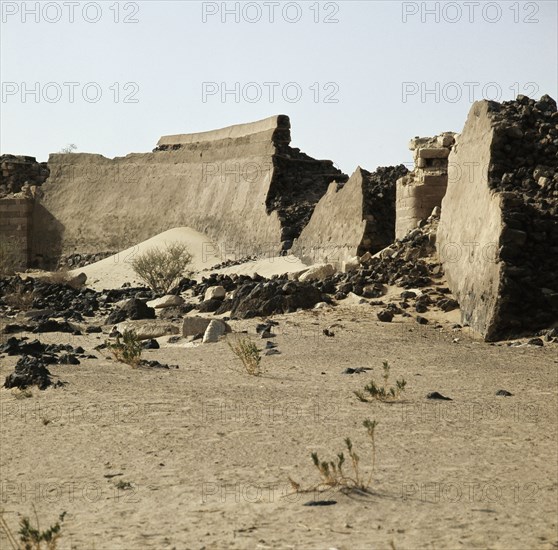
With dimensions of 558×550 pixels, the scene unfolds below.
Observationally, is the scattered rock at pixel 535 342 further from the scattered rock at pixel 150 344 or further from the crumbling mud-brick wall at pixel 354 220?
the crumbling mud-brick wall at pixel 354 220

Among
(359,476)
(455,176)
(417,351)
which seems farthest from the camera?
(455,176)

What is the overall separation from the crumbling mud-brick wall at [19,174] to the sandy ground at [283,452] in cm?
2495

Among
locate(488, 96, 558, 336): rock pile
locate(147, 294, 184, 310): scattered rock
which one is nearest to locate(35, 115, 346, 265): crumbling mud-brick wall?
locate(147, 294, 184, 310): scattered rock

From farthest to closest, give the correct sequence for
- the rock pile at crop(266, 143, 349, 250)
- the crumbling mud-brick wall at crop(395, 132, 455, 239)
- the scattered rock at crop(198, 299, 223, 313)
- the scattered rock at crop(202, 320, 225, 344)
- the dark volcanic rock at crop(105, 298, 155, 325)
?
the rock pile at crop(266, 143, 349, 250) → the crumbling mud-brick wall at crop(395, 132, 455, 239) → the scattered rock at crop(198, 299, 223, 313) → the dark volcanic rock at crop(105, 298, 155, 325) → the scattered rock at crop(202, 320, 225, 344)

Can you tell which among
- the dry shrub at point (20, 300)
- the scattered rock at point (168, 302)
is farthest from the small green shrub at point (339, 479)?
the dry shrub at point (20, 300)

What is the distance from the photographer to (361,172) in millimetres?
19375

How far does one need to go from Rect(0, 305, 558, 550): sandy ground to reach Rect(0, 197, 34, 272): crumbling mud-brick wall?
21912 millimetres

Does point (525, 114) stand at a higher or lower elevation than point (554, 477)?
higher

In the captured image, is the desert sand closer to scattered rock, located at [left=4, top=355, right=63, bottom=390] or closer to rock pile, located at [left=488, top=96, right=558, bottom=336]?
scattered rock, located at [left=4, top=355, right=63, bottom=390]

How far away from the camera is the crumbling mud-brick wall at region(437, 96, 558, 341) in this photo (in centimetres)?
1106

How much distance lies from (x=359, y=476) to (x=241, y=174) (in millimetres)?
22088

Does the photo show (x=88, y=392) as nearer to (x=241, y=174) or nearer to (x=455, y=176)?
(x=455, y=176)

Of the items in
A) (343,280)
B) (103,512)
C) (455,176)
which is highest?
(455,176)

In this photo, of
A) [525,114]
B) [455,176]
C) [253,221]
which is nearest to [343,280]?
[455,176]
